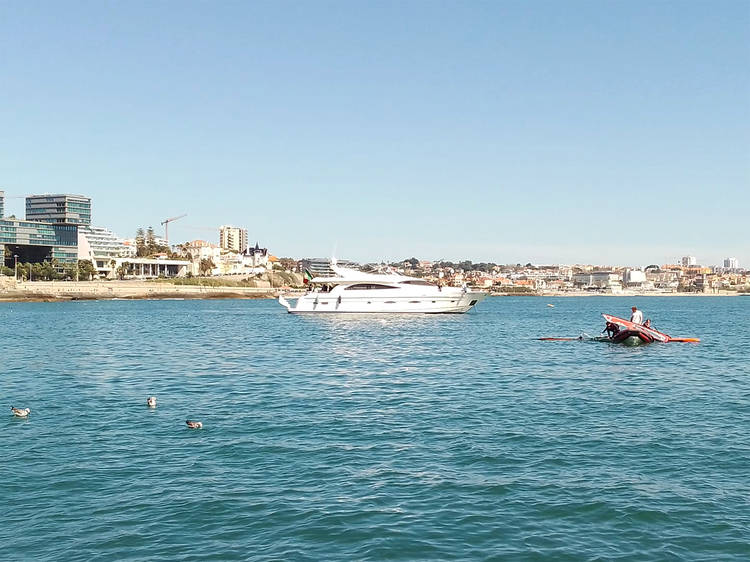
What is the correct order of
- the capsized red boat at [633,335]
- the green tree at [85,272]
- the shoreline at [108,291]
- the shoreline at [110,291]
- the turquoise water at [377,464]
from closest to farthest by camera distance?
the turquoise water at [377,464]
the capsized red boat at [633,335]
the shoreline at [108,291]
the shoreline at [110,291]
the green tree at [85,272]

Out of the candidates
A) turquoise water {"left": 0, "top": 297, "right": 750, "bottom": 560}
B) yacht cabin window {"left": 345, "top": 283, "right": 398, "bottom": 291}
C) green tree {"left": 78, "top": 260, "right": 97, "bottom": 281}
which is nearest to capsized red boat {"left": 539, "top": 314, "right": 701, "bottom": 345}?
turquoise water {"left": 0, "top": 297, "right": 750, "bottom": 560}

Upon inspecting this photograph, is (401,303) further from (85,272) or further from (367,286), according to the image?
(85,272)

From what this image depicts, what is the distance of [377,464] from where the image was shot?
14398 millimetres

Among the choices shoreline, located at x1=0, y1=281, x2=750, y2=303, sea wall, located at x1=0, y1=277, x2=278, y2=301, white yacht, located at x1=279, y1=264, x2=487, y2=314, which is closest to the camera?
white yacht, located at x1=279, y1=264, x2=487, y2=314

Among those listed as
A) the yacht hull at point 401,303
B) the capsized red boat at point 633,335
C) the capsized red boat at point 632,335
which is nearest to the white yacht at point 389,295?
the yacht hull at point 401,303

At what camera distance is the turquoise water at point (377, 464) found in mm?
10445

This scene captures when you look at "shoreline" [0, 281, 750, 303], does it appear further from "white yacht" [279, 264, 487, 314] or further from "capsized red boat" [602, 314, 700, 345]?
"capsized red boat" [602, 314, 700, 345]

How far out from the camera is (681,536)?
417 inches

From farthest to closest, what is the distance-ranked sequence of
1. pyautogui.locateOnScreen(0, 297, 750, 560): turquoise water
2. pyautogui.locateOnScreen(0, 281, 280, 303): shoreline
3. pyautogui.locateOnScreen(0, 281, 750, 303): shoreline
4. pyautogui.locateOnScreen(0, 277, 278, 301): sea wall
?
pyautogui.locateOnScreen(0, 277, 278, 301): sea wall
pyautogui.locateOnScreen(0, 281, 750, 303): shoreline
pyautogui.locateOnScreen(0, 281, 280, 303): shoreline
pyautogui.locateOnScreen(0, 297, 750, 560): turquoise water

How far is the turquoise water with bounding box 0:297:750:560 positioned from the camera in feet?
34.3

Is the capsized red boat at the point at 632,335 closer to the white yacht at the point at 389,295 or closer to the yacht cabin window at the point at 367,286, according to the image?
the white yacht at the point at 389,295

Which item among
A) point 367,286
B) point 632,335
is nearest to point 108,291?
point 367,286

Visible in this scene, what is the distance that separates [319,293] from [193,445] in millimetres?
66880

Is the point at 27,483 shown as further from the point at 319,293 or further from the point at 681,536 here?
the point at 319,293
